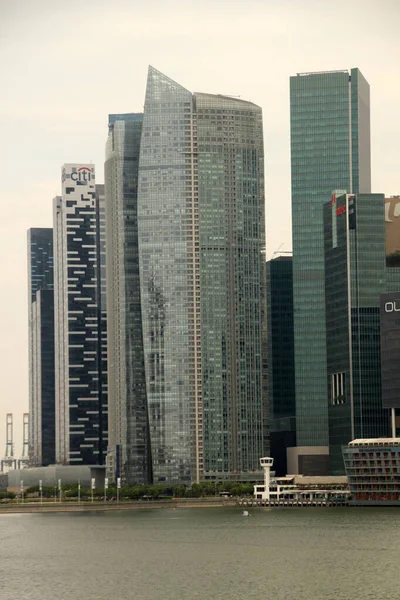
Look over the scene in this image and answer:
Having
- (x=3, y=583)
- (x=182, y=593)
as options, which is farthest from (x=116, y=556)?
(x=182, y=593)

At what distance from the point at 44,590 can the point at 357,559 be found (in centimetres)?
3868

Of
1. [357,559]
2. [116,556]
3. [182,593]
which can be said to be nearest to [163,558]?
[116,556]

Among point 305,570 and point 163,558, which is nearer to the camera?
point 305,570

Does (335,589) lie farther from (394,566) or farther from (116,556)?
(116,556)

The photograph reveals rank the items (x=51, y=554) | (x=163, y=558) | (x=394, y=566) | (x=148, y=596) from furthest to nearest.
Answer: (x=51, y=554) → (x=163, y=558) → (x=394, y=566) → (x=148, y=596)

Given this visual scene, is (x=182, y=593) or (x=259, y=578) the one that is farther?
(x=259, y=578)

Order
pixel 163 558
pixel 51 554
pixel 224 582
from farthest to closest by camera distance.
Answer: pixel 51 554, pixel 163 558, pixel 224 582

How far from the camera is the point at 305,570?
16325cm

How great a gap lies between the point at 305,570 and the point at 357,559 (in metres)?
12.3

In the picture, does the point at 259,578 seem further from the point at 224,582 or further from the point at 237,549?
the point at 237,549

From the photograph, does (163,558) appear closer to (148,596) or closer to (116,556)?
(116,556)

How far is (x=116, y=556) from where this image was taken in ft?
625

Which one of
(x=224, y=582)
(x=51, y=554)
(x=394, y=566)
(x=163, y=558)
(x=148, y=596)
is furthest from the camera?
(x=51, y=554)

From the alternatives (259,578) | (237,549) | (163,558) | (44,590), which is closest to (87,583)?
(44,590)
